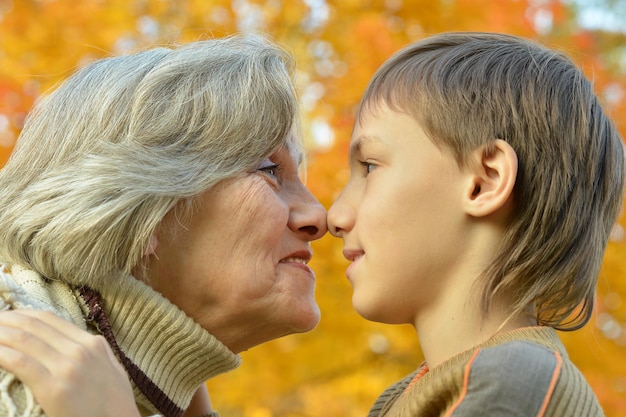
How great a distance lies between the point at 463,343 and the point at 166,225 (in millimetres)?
852

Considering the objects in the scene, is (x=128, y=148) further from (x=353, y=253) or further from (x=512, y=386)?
(x=512, y=386)

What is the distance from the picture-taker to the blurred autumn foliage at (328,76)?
4719 millimetres

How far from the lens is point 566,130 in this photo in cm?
219

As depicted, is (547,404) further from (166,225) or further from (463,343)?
(166,225)

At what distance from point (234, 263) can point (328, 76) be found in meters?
2.74

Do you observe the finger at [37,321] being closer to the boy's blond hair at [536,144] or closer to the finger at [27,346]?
the finger at [27,346]

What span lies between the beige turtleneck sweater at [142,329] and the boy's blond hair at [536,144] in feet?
2.58

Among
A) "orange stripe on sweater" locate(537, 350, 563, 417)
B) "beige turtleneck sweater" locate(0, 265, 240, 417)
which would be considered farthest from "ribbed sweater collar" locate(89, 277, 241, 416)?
"orange stripe on sweater" locate(537, 350, 563, 417)

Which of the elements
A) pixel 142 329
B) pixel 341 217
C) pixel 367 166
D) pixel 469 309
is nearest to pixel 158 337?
pixel 142 329

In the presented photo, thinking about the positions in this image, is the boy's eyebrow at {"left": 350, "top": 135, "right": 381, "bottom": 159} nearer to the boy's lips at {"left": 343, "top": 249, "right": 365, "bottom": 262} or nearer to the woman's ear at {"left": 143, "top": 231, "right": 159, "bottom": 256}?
the boy's lips at {"left": 343, "top": 249, "right": 365, "bottom": 262}

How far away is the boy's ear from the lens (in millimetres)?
2104

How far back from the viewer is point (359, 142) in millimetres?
2367

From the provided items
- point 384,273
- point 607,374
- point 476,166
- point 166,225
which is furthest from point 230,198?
point 607,374

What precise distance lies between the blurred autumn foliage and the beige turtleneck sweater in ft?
7.13
